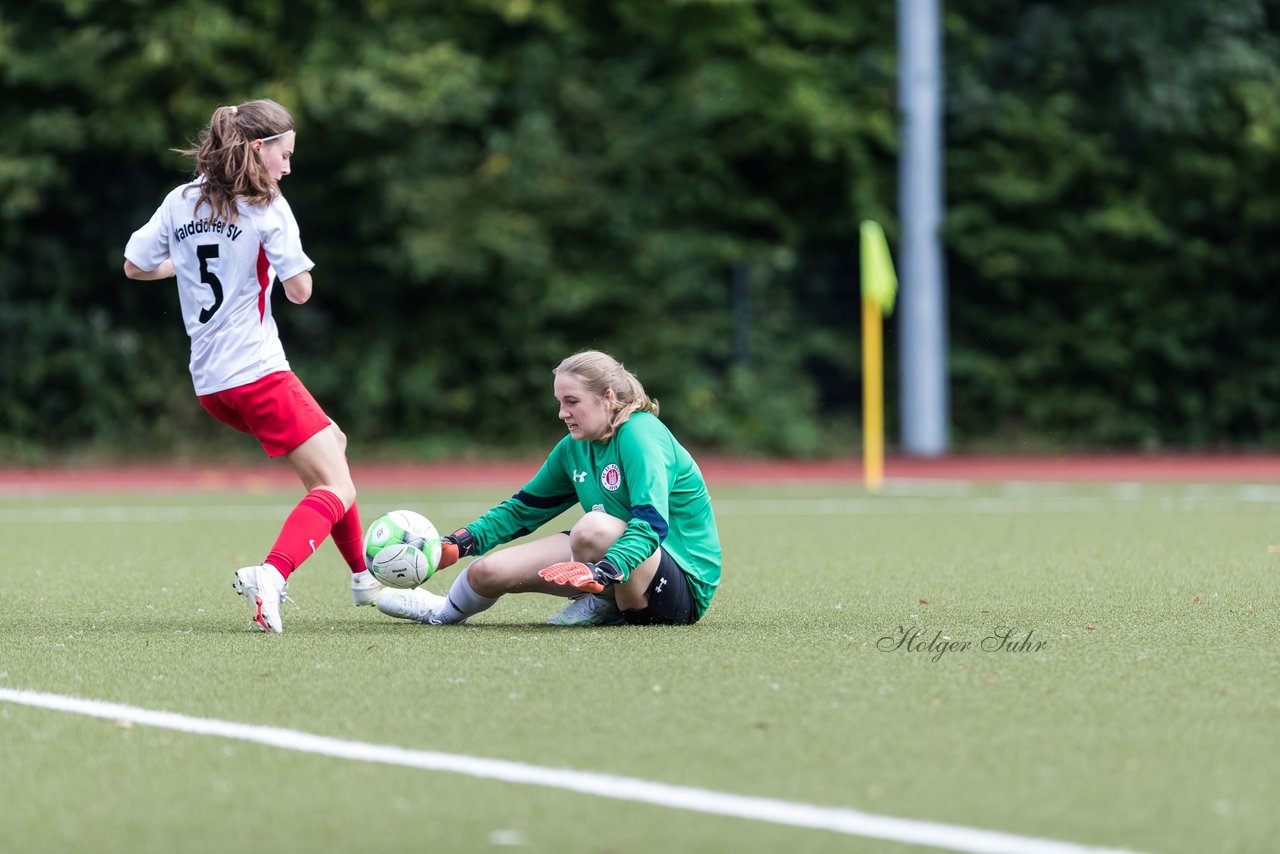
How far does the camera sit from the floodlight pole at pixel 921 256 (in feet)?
66.8

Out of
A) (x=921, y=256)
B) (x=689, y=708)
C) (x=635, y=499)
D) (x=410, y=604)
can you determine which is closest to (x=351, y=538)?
(x=410, y=604)

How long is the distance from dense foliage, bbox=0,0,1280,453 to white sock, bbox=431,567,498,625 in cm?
1313

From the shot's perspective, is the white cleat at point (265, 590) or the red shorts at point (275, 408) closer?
the white cleat at point (265, 590)

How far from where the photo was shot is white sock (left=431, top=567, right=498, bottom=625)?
6812 millimetres

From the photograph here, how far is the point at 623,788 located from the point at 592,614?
2.81 metres

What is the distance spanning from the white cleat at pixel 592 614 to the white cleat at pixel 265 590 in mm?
998

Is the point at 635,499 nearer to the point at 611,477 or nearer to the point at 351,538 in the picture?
the point at 611,477

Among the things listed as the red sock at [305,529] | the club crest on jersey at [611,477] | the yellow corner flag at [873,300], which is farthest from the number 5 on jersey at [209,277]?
the yellow corner flag at [873,300]

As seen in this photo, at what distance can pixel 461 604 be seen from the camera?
22.5 feet

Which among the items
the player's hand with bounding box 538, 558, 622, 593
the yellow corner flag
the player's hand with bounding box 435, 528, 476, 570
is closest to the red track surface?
the yellow corner flag

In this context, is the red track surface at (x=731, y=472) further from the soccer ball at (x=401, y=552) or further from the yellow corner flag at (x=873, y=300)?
the soccer ball at (x=401, y=552)

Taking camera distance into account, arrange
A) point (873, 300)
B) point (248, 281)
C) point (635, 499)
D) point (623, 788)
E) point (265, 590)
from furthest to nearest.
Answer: point (873, 300), point (248, 281), point (265, 590), point (635, 499), point (623, 788)

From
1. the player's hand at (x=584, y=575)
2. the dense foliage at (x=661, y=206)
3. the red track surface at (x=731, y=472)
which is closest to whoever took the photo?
the player's hand at (x=584, y=575)

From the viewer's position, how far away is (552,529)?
Answer: 12164mm
